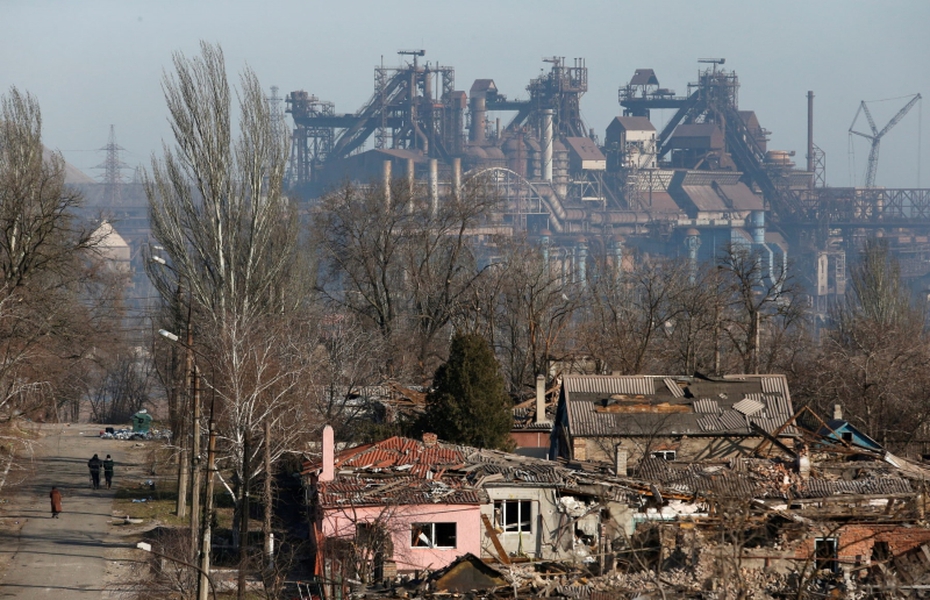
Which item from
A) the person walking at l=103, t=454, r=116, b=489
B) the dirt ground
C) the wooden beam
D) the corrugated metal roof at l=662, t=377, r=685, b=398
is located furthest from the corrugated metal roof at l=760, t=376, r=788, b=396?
the person walking at l=103, t=454, r=116, b=489

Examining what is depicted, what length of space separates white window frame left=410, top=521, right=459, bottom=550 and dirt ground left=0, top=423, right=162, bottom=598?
15.3 ft

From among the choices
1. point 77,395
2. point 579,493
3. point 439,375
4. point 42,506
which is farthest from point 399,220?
point 579,493

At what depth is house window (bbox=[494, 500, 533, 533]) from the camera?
73.7ft

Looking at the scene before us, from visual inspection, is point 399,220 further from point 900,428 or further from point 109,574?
point 109,574

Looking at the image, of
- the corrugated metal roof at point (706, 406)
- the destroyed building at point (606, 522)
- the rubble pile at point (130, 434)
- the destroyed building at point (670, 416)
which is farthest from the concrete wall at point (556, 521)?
the rubble pile at point (130, 434)

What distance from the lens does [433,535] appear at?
71.3 feet

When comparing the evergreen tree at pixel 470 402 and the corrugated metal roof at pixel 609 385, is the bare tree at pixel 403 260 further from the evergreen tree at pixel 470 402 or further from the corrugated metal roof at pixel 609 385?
the corrugated metal roof at pixel 609 385

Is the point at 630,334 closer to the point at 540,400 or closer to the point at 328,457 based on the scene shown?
the point at 540,400

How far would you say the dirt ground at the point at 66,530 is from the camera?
21.8m

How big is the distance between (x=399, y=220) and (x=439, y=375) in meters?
18.5

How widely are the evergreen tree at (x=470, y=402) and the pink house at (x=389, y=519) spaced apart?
5208 mm

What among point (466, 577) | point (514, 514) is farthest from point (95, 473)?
point (466, 577)

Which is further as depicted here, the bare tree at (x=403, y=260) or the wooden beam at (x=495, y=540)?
the bare tree at (x=403, y=260)

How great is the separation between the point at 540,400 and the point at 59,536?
12.4 m
